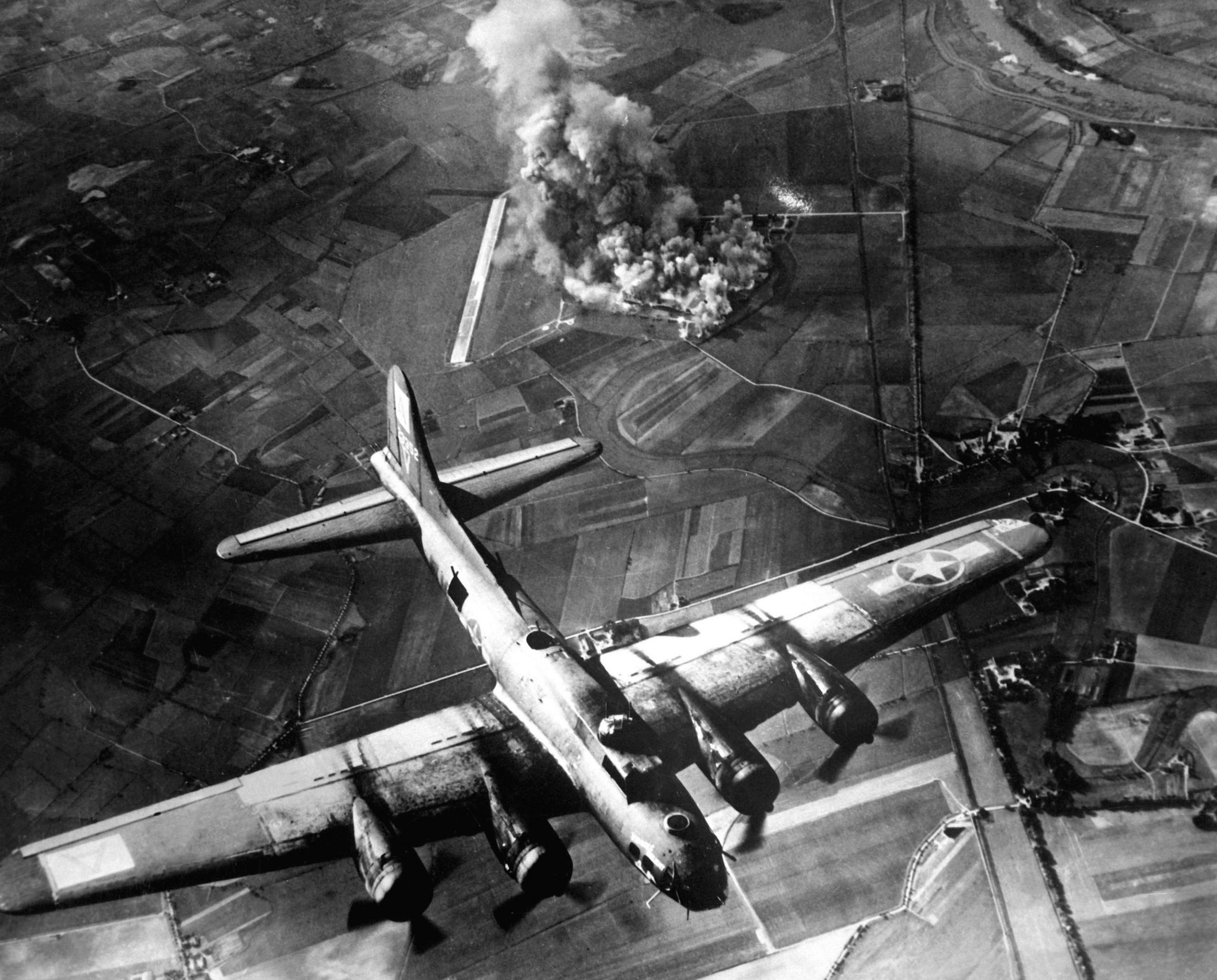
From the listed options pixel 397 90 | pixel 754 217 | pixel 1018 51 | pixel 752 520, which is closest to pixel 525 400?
pixel 752 520

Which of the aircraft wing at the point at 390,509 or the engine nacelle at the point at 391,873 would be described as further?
the aircraft wing at the point at 390,509

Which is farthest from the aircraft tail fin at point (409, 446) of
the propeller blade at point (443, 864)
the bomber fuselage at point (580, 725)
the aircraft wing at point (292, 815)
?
the propeller blade at point (443, 864)

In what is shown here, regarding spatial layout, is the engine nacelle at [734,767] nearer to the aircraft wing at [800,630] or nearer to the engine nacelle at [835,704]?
the aircraft wing at [800,630]

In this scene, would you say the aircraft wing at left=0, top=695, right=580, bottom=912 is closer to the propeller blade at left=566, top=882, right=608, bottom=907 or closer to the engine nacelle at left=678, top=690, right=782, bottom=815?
the propeller blade at left=566, top=882, right=608, bottom=907

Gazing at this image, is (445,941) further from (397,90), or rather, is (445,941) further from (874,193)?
(397,90)

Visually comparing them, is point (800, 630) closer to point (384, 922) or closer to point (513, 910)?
point (513, 910)
